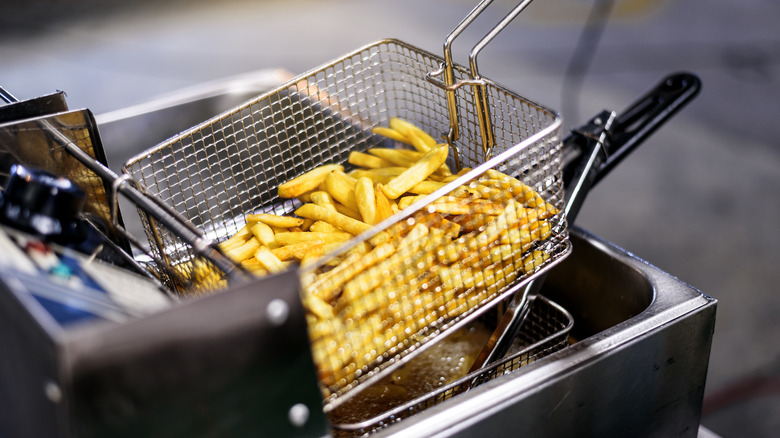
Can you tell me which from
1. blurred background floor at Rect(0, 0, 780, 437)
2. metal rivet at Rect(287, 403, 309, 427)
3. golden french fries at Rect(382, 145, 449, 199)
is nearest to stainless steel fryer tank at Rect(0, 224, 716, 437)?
metal rivet at Rect(287, 403, 309, 427)

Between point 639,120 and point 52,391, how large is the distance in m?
1.17

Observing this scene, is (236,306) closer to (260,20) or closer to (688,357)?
(688,357)

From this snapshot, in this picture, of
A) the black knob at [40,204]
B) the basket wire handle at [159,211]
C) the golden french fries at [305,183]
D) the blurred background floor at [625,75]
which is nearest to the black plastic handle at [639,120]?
the golden french fries at [305,183]

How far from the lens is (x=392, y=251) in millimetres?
837

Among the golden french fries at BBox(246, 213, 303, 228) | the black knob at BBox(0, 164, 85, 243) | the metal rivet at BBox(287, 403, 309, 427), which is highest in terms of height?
the black knob at BBox(0, 164, 85, 243)

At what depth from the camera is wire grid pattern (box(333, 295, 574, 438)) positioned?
98cm

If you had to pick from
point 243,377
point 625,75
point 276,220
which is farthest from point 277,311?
point 625,75

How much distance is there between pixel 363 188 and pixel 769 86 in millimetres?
3838

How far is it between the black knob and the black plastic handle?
854mm

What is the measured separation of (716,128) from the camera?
11.9 feet

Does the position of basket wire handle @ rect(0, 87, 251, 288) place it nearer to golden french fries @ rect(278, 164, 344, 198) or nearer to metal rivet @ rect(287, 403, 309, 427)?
metal rivet @ rect(287, 403, 309, 427)

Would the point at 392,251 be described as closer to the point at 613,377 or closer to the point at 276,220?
the point at 276,220

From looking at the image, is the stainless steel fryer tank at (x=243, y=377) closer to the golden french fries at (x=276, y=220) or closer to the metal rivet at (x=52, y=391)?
the metal rivet at (x=52, y=391)

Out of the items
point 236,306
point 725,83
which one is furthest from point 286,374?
point 725,83
